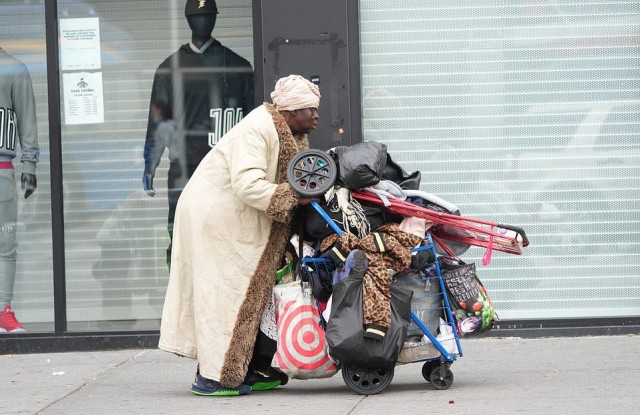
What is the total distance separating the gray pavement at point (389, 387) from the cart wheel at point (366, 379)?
0.05m

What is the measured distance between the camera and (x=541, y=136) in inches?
356

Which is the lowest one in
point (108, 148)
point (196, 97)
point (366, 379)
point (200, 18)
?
point (366, 379)

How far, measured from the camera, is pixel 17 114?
9328 millimetres

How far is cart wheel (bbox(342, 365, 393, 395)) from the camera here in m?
6.76

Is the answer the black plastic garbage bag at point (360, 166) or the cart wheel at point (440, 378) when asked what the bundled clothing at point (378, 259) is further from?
the cart wheel at point (440, 378)

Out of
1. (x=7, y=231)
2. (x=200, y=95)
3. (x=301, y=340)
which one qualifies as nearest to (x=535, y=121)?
(x=200, y=95)

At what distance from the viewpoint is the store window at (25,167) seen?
30.5ft

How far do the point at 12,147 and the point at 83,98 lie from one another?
665 millimetres

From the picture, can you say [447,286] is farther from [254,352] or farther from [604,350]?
[604,350]

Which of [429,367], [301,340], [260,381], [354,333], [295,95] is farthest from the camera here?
[260,381]

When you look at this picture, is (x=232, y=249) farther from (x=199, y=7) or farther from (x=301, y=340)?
(x=199, y=7)

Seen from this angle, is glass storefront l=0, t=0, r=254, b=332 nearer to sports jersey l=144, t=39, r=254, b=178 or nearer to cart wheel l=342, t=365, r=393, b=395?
sports jersey l=144, t=39, r=254, b=178

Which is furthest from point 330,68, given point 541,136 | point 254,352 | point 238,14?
point 254,352

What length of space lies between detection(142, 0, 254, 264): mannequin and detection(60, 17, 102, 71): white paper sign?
20.1 inches
